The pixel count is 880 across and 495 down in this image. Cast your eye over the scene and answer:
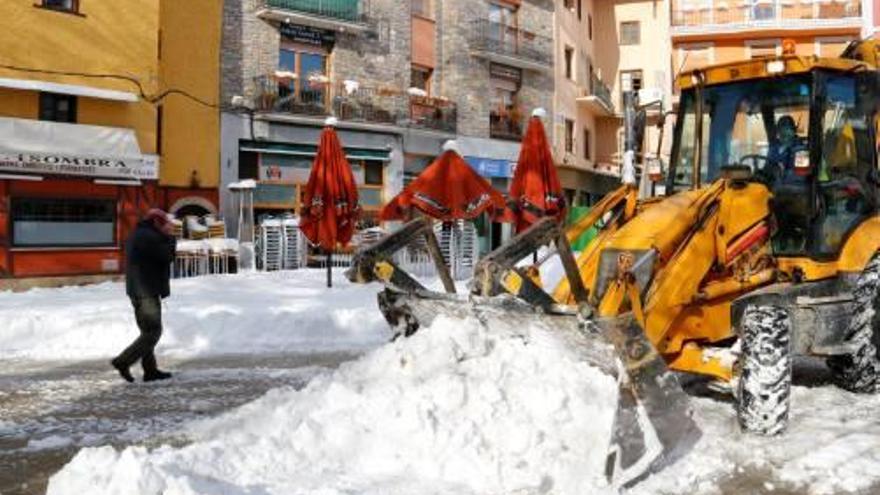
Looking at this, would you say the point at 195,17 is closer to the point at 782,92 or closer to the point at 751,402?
the point at 782,92

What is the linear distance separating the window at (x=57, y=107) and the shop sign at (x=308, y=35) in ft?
23.5

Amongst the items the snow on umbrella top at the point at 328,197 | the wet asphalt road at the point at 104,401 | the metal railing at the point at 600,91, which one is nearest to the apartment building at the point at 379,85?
the metal railing at the point at 600,91

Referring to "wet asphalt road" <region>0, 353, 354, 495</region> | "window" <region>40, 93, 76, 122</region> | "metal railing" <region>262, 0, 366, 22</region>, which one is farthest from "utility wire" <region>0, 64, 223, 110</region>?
"wet asphalt road" <region>0, 353, 354, 495</region>

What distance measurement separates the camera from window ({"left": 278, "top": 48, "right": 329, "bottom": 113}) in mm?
24594

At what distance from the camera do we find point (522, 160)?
15078mm

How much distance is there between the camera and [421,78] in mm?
29031

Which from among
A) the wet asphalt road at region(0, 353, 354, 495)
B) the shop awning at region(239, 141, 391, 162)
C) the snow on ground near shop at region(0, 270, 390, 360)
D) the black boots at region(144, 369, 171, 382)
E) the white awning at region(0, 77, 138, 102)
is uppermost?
the white awning at region(0, 77, 138, 102)

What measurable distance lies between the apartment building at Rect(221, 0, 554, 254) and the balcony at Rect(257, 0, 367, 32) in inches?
1.5

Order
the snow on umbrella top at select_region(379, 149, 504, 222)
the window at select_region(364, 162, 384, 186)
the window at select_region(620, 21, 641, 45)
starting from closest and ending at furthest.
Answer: the snow on umbrella top at select_region(379, 149, 504, 222) < the window at select_region(364, 162, 384, 186) < the window at select_region(620, 21, 641, 45)

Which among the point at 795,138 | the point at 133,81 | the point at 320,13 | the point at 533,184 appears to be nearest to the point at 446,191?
the point at 533,184

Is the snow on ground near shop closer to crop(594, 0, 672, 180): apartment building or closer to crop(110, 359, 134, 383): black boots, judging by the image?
crop(110, 359, 134, 383): black boots

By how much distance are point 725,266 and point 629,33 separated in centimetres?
3674

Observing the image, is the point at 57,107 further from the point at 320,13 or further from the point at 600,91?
the point at 600,91

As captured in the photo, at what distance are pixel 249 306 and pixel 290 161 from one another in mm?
11757
